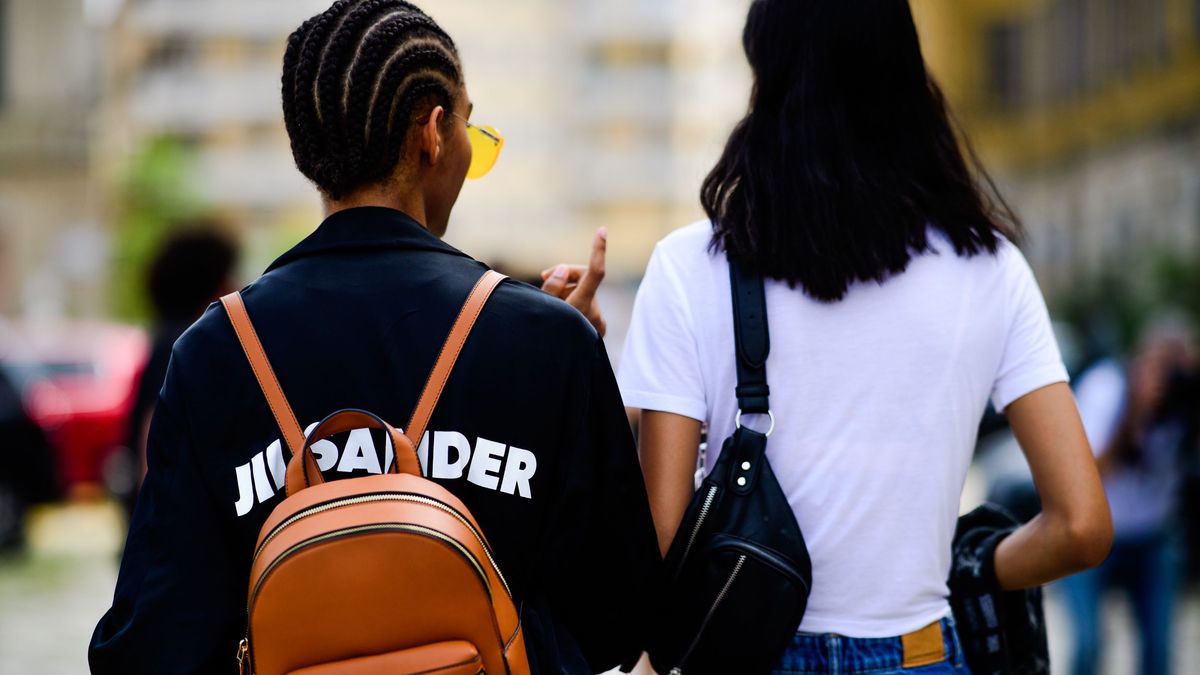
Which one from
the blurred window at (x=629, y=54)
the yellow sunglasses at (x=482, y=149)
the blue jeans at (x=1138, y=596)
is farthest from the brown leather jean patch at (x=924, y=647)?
the blurred window at (x=629, y=54)

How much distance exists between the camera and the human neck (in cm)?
235

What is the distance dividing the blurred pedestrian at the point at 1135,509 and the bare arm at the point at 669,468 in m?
4.54

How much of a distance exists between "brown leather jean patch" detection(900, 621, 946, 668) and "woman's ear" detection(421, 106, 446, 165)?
117 centimetres

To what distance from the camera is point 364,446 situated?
7.25 ft

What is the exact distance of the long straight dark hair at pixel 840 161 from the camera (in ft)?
8.80

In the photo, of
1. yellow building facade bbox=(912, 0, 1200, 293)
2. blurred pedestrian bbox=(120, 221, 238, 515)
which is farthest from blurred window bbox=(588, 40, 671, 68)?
blurred pedestrian bbox=(120, 221, 238, 515)

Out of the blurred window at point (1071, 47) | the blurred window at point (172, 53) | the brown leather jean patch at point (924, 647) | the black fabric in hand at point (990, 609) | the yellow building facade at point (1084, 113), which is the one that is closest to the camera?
the brown leather jean patch at point (924, 647)

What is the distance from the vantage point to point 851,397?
2658 mm

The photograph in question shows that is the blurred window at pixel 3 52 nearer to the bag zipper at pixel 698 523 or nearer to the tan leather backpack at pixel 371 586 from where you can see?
the bag zipper at pixel 698 523

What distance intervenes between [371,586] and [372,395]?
11.9 inches

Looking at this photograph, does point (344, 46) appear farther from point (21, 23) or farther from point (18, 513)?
point (21, 23)

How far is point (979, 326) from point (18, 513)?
1180cm

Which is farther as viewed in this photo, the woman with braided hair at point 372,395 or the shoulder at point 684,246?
the shoulder at point 684,246

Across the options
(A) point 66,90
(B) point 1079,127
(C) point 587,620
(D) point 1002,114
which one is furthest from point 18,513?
(A) point 66,90
